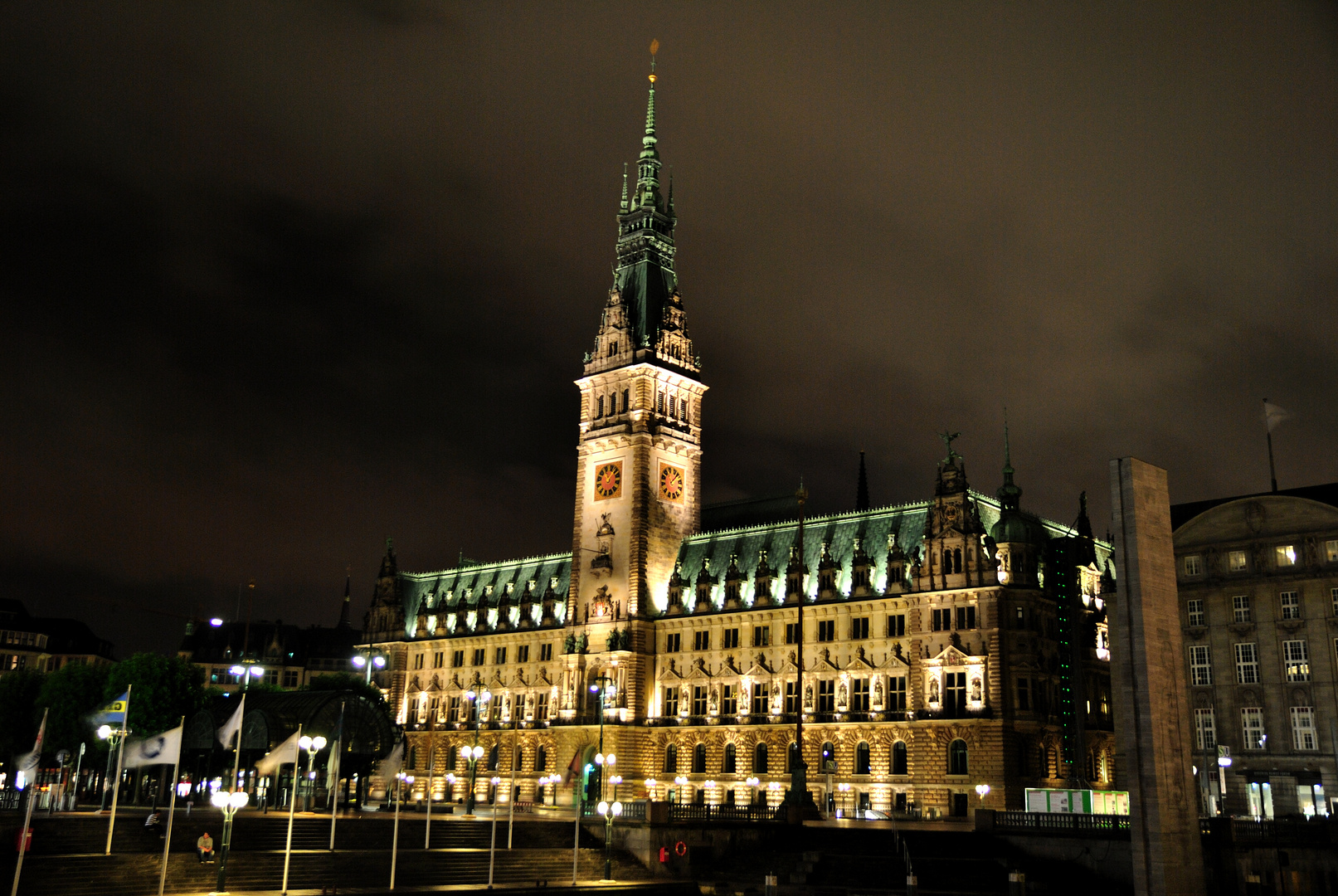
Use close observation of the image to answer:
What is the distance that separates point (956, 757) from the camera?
299 ft

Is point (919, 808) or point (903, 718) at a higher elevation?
point (903, 718)

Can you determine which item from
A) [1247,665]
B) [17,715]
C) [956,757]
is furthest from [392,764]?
[17,715]

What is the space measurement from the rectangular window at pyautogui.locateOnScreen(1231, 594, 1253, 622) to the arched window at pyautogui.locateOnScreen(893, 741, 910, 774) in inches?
985

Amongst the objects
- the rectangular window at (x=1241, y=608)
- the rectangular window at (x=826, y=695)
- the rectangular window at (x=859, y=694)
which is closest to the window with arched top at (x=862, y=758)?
the rectangular window at (x=859, y=694)

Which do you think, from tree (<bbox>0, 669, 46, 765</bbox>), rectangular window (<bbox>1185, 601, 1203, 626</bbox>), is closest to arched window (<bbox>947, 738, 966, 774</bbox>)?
rectangular window (<bbox>1185, 601, 1203, 626</bbox>)

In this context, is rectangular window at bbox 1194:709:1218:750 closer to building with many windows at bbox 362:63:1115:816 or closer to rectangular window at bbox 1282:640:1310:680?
rectangular window at bbox 1282:640:1310:680

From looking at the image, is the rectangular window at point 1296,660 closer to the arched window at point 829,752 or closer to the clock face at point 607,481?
the arched window at point 829,752

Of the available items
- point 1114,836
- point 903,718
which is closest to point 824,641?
point 903,718

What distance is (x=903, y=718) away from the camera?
310 ft

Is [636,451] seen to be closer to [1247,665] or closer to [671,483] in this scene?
[671,483]

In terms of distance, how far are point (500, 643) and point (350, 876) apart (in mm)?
67343

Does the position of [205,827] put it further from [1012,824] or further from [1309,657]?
[1309,657]

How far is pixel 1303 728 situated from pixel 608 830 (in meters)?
47.4

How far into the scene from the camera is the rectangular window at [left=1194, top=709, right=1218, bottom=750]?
8581 centimetres
